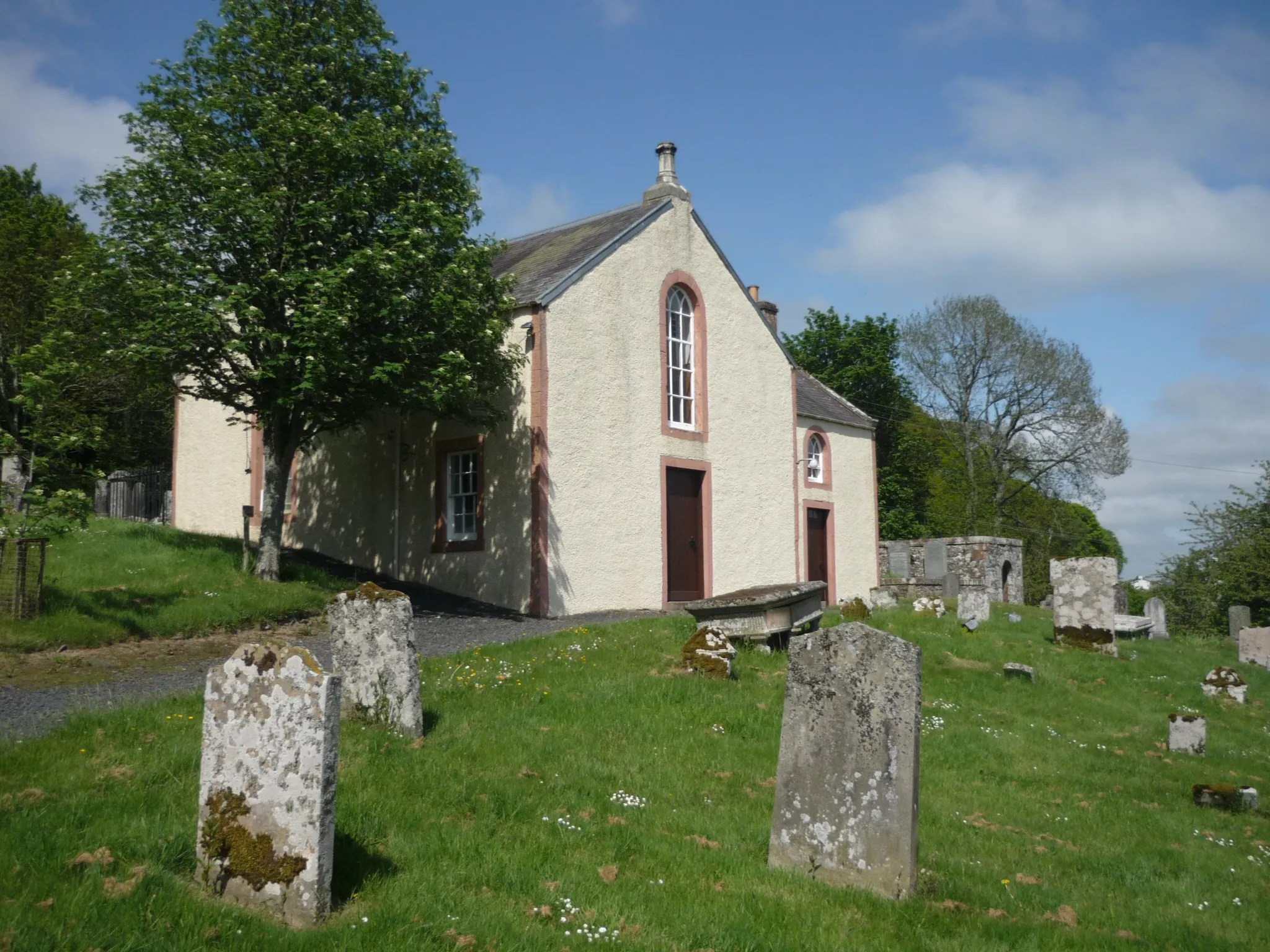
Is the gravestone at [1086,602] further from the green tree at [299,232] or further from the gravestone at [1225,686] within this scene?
the green tree at [299,232]

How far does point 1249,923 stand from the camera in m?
6.49

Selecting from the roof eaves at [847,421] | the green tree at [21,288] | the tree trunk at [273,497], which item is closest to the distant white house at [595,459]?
the roof eaves at [847,421]

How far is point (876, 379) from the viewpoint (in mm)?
47469

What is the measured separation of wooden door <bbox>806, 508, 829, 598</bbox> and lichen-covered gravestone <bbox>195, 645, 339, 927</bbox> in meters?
22.8

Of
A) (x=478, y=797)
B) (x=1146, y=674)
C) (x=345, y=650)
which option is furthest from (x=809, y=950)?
(x=1146, y=674)

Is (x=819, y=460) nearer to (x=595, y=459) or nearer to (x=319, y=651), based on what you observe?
(x=595, y=459)

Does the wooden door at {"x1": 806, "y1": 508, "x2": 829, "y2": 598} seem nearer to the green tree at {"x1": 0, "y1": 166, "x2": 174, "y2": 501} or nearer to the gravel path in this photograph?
the gravel path

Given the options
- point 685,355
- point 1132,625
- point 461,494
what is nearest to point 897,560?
point 1132,625

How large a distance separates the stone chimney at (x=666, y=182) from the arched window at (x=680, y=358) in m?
2.07

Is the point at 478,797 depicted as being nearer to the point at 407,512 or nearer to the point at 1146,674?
the point at 1146,674

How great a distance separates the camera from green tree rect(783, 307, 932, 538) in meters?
46.9

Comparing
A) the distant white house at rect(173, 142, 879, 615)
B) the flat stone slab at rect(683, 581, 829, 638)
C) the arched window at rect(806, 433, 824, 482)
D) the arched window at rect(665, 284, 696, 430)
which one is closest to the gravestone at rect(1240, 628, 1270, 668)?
the distant white house at rect(173, 142, 879, 615)

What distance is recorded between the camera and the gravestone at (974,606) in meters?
19.3

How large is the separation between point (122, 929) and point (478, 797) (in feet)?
9.17
